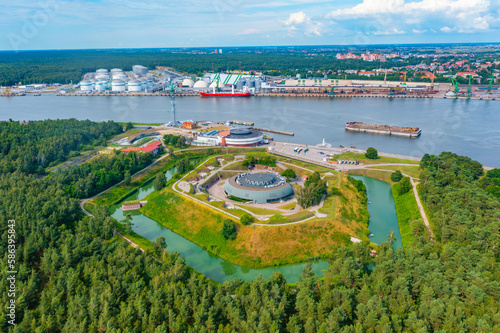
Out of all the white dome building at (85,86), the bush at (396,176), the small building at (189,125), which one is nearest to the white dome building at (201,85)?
the white dome building at (85,86)

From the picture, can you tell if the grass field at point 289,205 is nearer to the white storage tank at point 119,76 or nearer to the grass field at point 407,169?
the grass field at point 407,169

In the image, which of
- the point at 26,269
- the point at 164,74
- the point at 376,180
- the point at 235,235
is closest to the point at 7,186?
the point at 26,269

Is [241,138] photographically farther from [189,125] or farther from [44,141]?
[44,141]

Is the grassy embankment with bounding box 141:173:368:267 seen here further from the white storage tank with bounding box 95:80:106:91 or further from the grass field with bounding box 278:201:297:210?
the white storage tank with bounding box 95:80:106:91

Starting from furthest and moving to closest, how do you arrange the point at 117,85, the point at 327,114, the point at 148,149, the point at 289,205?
the point at 117,85, the point at 327,114, the point at 148,149, the point at 289,205

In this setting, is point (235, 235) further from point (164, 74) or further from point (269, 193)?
point (164, 74)

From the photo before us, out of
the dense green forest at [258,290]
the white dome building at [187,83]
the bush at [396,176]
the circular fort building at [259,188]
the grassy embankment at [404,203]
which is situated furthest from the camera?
the white dome building at [187,83]

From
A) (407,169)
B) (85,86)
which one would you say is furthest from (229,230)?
(85,86)
